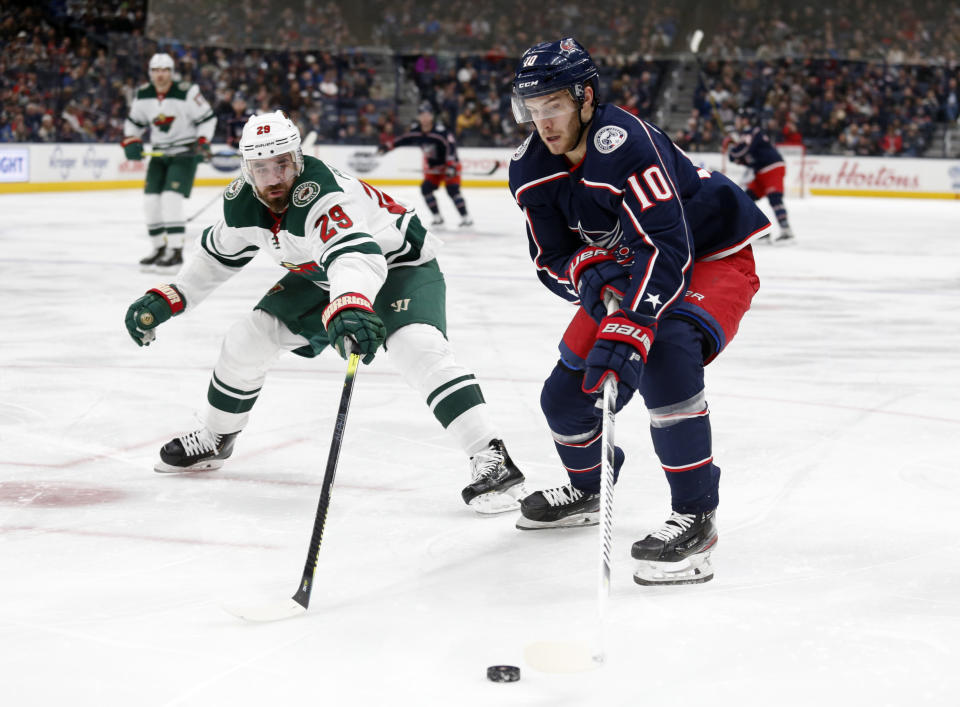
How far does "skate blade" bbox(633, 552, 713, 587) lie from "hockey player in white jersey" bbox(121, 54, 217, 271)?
18.6ft

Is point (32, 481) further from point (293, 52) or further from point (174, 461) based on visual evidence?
point (293, 52)

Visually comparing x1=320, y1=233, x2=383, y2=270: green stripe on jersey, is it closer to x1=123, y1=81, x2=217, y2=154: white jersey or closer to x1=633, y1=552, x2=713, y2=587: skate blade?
x1=633, y1=552, x2=713, y2=587: skate blade

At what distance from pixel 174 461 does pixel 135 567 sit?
0.76 m

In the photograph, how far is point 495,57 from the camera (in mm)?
17828

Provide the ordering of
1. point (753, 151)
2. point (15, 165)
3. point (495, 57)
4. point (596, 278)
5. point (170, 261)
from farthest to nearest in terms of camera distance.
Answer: point (495, 57) → point (15, 165) → point (753, 151) → point (170, 261) → point (596, 278)

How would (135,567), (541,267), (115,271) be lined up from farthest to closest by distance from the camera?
(115,271) → (541,267) → (135,567)

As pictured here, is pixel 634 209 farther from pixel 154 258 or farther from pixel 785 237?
pixel 785 237

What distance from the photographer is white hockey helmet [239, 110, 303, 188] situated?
2.63 metres

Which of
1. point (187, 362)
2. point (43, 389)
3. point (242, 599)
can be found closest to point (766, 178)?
point (187, 362)

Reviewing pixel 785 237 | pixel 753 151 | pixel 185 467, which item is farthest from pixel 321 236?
pixel 753 151

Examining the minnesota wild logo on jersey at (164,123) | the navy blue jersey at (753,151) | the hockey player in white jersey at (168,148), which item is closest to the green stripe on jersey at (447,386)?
the hockey player in white jersey at (168,148)

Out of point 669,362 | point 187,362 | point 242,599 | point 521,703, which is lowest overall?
point 187,362

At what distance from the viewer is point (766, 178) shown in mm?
10289

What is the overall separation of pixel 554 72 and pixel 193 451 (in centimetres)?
144
